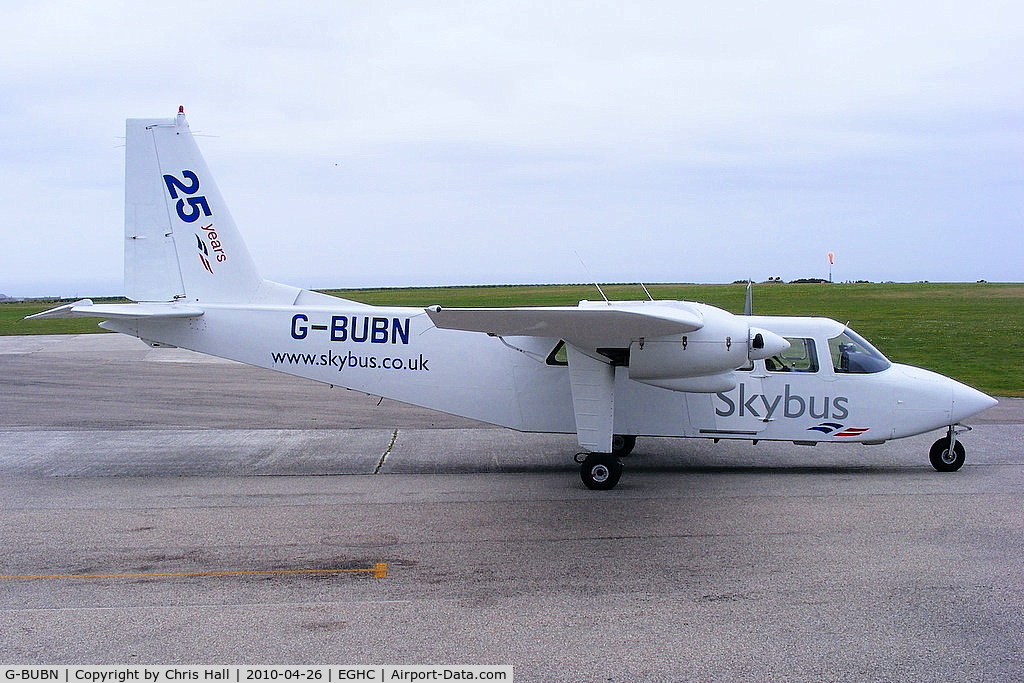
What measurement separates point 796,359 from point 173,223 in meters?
9.19

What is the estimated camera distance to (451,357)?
12.1m

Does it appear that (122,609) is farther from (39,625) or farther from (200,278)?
(200,278)

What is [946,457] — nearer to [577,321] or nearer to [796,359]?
[796,359]

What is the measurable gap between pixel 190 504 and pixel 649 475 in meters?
6.00

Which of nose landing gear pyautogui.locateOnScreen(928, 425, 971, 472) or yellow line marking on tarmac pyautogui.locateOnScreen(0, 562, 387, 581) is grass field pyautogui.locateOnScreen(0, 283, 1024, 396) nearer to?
nose landing gear pyautogui.locateOnScreen(928, 425, 971, 472)

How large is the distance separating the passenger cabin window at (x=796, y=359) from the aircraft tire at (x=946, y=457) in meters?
2.07

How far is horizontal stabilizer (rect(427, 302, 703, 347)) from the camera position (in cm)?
932

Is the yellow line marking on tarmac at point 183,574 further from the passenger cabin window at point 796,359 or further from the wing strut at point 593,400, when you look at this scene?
the passenger cabin window at point 796,359

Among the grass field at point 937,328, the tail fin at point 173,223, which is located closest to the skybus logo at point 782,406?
the tail fin at point 173,223

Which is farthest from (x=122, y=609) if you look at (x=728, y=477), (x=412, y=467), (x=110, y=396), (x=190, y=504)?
(x=110, y=396)

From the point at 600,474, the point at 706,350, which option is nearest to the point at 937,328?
the point at 706,350

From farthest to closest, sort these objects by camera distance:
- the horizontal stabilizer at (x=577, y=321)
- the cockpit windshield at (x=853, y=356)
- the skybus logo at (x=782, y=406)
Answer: the cockpit windshield at (x=853, y=356)
the skybus logo at (x=782, y=406)
the horizontal stabilizer at (x=577, y=321)

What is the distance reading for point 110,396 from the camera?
19.5 meters

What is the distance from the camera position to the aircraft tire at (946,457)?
1180cm
